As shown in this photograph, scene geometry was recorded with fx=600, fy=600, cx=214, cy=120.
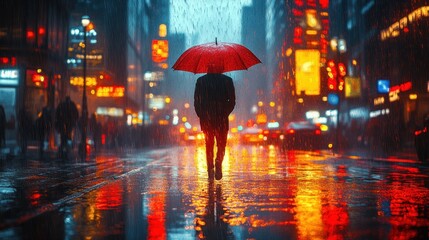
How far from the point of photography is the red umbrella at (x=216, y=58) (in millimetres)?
11688

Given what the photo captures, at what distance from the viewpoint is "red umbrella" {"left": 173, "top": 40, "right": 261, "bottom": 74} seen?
460 inches

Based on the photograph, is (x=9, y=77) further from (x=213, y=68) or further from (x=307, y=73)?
(x=307, y=73)

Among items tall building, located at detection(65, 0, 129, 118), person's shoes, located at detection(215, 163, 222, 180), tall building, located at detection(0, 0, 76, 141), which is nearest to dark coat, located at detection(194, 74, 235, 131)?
person's shoes, located at detection(215, 163, 222, 180)

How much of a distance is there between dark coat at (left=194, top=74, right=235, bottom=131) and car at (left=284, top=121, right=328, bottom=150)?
2842 cm

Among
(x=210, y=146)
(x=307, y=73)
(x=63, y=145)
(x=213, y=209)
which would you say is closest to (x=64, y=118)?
(x=63, y=145)

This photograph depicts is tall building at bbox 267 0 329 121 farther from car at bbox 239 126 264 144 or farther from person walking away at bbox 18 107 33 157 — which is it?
person walking away at bbox 18 107 33 157

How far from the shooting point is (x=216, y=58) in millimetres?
11562

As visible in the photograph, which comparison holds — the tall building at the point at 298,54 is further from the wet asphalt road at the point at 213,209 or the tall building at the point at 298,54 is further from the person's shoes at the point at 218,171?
the wet asphalt road at the point at 213,209

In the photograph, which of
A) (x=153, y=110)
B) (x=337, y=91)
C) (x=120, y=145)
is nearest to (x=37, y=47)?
(x=120, y=145)

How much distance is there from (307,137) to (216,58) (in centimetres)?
2828

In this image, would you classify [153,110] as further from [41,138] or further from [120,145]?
[41,138]

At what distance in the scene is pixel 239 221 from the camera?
602 cm

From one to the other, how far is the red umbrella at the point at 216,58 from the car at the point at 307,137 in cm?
2731

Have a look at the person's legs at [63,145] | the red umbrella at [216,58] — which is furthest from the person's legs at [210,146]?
the person's legs at [63,145]
